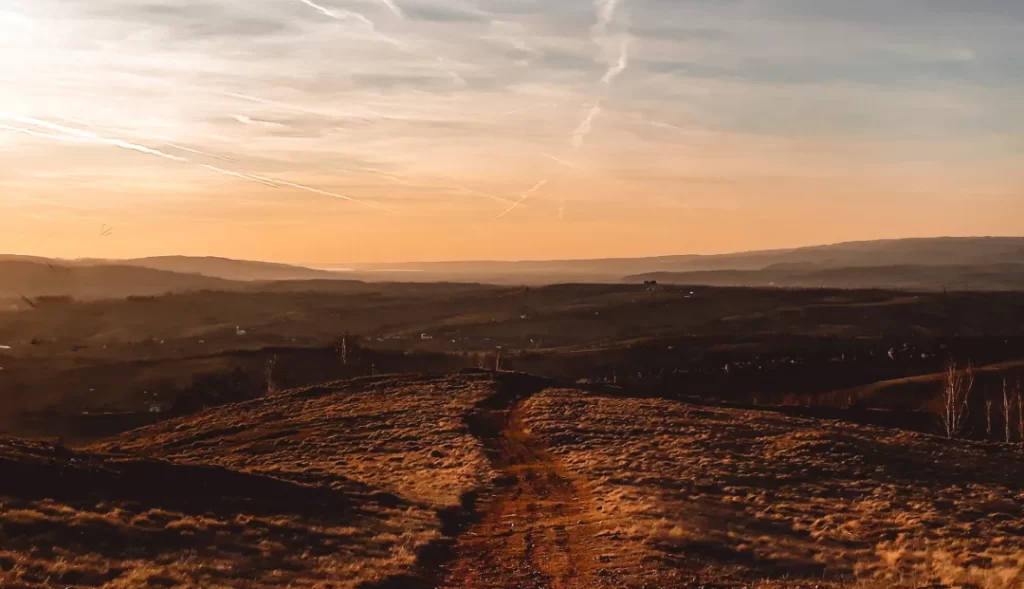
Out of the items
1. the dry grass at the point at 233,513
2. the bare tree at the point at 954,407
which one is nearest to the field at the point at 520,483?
the dry grass at the point at 233,513

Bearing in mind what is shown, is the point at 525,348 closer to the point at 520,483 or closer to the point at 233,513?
the point at 520,483

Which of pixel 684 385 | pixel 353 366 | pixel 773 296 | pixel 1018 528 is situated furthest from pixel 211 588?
pixel 773 296

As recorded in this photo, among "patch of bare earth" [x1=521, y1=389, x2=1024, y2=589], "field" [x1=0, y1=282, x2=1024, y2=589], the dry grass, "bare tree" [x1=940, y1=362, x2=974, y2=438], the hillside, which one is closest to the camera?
the dry grass

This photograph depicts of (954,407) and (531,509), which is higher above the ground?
(531,509)

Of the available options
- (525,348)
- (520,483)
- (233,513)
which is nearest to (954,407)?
(520,483)

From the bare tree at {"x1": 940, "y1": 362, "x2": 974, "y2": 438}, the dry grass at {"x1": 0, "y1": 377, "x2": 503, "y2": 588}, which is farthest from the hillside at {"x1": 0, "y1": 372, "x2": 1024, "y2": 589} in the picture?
the bare tree at {"x1": 940, "y1": 362, "x2": 974, "y2": 438}

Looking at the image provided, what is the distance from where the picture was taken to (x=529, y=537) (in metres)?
18.7

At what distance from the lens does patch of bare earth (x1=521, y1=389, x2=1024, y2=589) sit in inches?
648

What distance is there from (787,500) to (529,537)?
995cm

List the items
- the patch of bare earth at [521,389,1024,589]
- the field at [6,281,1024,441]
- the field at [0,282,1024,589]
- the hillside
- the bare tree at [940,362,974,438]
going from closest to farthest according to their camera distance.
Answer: the hillside
the field at [0,282,1024,589]
the patch of bare earth at [521,389,1024,589]
the bare tree at [940,362,974,438]
the field at [6,281,1024,441]

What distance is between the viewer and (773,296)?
190500 mm

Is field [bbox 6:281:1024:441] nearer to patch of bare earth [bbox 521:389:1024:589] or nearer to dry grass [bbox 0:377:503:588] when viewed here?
patch of bare earth [bbox 521:389:1024:589]

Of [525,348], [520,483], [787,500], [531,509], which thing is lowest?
[525,348]

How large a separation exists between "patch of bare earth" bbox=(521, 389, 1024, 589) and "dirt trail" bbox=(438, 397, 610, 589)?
0.56 m
